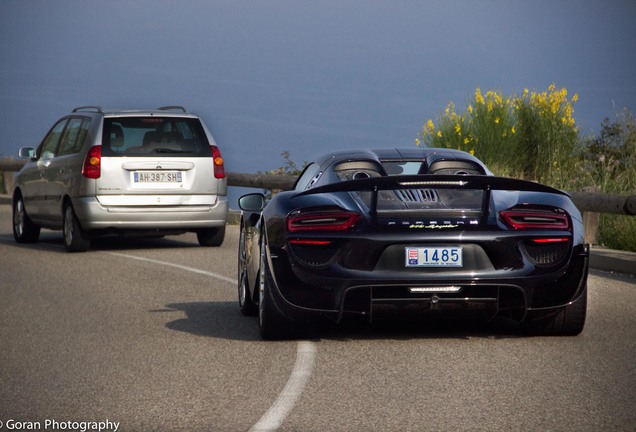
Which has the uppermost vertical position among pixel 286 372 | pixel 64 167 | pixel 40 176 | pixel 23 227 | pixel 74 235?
pixel 286 372

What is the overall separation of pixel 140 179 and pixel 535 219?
351 inches

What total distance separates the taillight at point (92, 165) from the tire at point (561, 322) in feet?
27.9

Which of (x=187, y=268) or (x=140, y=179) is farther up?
(x=140, y=179)

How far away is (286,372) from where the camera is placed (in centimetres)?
775

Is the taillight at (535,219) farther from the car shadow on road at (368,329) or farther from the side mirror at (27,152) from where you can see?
the side mirror at (27,152)

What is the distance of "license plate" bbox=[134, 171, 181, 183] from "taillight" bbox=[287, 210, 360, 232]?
831cm

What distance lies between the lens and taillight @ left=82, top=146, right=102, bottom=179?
16484 millimetres

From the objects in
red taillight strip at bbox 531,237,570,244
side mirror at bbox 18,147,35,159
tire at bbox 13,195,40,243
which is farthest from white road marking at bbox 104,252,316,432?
tire at bbox 13,195,40,243

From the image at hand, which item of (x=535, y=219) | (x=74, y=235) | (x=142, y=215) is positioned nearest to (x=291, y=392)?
(x=535, y=219)

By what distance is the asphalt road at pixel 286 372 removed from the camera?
640 cm

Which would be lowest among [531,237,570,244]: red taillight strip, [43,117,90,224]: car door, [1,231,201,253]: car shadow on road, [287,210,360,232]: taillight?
[1,231,201,253]: car shadow on road

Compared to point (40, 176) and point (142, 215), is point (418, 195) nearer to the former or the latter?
point (142, 215)

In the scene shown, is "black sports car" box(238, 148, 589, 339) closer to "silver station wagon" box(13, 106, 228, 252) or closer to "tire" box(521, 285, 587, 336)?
"tire" box(521, 285, 587, 336)

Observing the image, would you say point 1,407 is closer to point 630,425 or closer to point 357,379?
point 357,379
